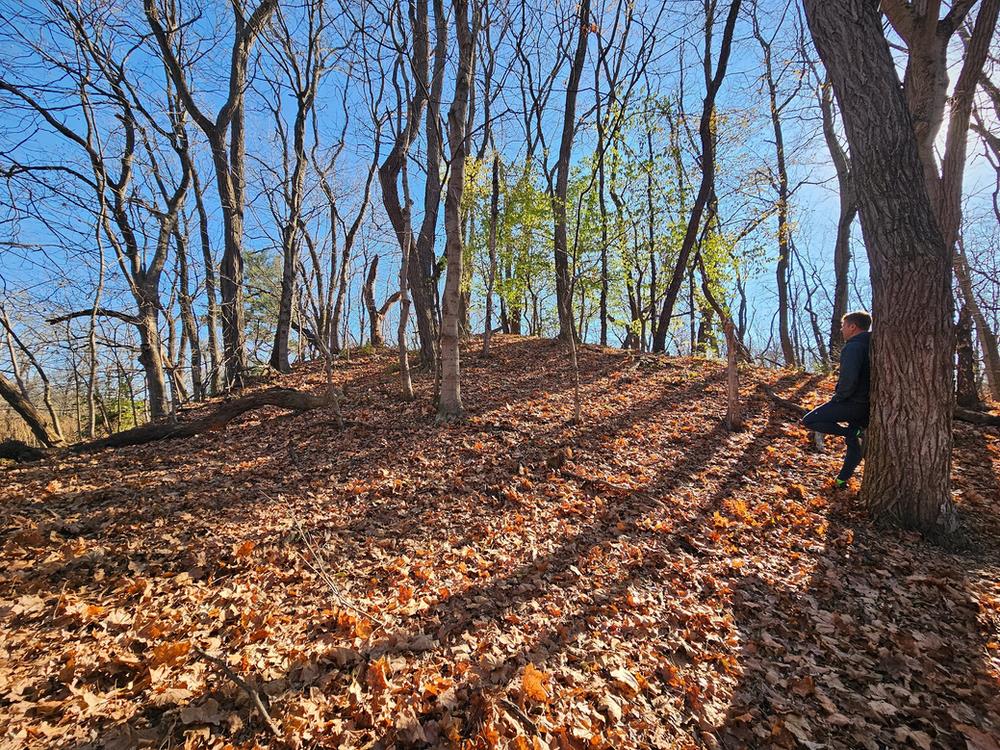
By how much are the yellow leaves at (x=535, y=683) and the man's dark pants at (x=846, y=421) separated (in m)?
4.26

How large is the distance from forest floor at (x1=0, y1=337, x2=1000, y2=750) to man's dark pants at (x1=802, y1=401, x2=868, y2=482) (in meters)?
0.49

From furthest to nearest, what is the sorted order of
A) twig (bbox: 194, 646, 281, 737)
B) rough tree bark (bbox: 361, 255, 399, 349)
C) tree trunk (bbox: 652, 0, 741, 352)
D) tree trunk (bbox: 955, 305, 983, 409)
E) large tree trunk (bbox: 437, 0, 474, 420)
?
rough tree bark (bbox: 361, 255, 399, 349) → tree trunk (bbox: 652, 0, 741, 352) → tree trunk (bbox: 955, 305, 983, 409) → large tree trunk (bbox: 437, 0, 474, 420) → twig (bbox: 194, 646, 281, 737)

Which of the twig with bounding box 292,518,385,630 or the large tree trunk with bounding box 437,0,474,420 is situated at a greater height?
the large tree trunk with bounding box 437,0,474,420

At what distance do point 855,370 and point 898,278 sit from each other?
1.03 m

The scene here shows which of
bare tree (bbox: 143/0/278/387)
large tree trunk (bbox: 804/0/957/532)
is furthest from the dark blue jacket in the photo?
bare tree (bbox: 143/0/278/387)

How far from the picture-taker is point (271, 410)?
25.2 feet

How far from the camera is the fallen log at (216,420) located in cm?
615

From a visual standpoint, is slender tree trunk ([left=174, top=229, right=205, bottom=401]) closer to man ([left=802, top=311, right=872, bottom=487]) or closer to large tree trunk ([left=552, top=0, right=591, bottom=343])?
large tree trunk ([left=552, top=0, right=591, bottom=343])

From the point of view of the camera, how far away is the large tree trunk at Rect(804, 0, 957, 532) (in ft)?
12.1

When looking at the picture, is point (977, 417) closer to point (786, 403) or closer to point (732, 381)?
point (786, 403)

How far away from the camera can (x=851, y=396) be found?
444 cm

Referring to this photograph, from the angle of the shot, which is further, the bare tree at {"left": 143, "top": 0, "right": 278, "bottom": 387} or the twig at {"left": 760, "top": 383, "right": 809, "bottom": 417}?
the bare tree at {"left": 143, "top": 0, "right": 278, "bottom": 387}

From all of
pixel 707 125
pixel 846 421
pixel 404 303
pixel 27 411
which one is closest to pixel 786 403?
pixel 846 421

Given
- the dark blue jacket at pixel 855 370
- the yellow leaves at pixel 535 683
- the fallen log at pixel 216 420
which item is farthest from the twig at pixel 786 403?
the fallen log at pixel 216 420
